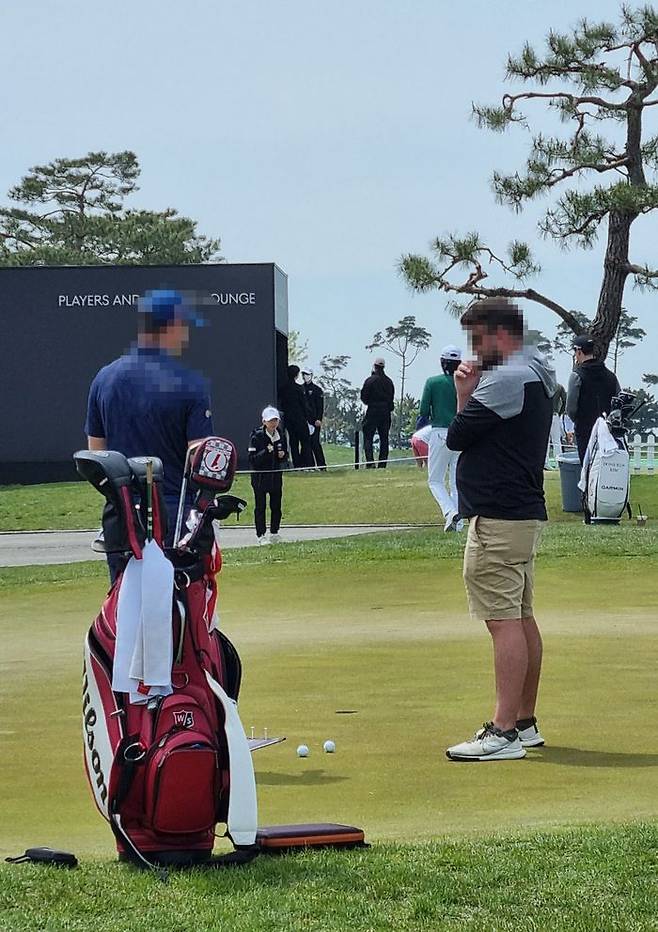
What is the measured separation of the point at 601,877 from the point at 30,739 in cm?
330

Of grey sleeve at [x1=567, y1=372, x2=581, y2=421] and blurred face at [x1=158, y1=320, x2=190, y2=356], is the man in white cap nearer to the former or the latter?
grey sleeve at [x1=567, y1=372, x2=581, y2=421]

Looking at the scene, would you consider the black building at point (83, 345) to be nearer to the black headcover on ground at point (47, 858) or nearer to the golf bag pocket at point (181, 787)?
the golf bag pocket at point (181, 787)

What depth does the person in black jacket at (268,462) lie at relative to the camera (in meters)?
19.6

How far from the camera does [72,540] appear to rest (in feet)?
77.4

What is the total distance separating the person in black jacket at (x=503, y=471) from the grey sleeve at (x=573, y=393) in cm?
1181

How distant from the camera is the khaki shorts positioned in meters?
6.71

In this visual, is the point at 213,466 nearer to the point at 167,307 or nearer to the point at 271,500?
the point at 167,307

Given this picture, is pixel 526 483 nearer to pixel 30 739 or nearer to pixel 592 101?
pixel 30 739

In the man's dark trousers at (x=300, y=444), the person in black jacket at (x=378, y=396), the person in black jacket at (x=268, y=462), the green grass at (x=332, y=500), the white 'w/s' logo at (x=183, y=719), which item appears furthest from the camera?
the man's dark trousers at (x=300, y=444)

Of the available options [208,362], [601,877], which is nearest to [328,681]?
[601,877]

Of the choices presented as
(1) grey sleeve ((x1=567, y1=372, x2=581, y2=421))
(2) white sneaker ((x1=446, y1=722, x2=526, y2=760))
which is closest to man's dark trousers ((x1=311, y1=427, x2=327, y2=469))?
(1) grey sleeve ((x1=567, y1=372, x2=581, y2=421))

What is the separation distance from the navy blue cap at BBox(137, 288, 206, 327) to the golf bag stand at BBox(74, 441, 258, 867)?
4.55 feet

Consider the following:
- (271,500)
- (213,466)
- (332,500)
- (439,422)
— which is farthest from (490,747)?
(332,500)

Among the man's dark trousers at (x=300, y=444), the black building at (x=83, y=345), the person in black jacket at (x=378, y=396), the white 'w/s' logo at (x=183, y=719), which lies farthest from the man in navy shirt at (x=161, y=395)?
the black building at (x=83, y=345)
